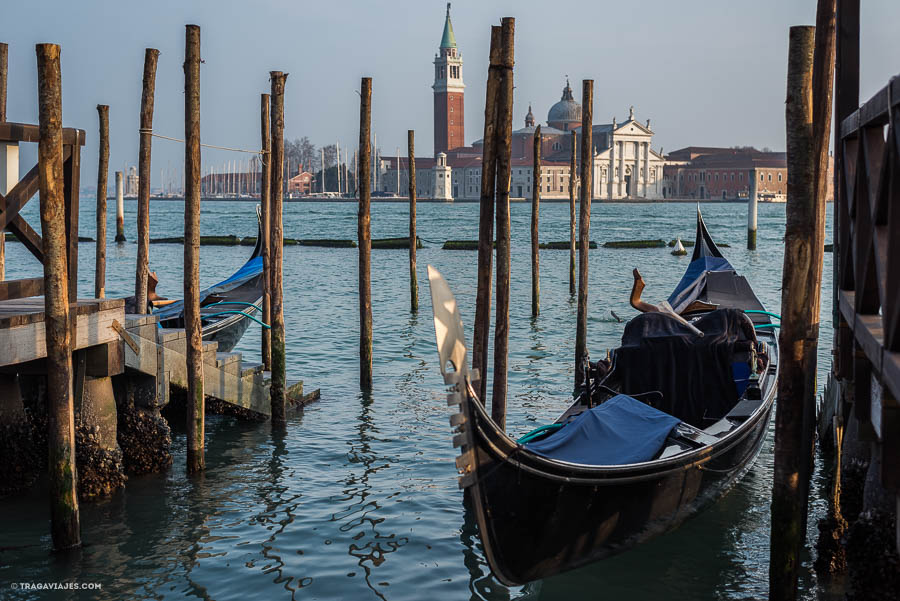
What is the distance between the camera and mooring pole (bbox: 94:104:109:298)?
6.45 meters

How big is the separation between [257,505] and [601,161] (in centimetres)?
6469

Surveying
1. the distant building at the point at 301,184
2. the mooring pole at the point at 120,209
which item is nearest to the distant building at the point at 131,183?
the distant building at the point at 301,184

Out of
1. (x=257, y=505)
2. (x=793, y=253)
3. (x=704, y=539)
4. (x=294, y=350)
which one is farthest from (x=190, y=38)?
(x=294, y=350)

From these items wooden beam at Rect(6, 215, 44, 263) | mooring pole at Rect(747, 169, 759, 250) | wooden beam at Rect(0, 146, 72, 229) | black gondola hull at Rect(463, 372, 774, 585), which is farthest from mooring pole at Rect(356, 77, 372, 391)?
mooring pole at Rect(747, 169, 759, 250)

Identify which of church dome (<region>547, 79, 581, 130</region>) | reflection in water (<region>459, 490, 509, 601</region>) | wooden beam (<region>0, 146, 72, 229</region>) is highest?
church dome (<region>547, 79, 581, 130</region>)

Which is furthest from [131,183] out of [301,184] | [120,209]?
[120,209]

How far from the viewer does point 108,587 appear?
10.8 feet

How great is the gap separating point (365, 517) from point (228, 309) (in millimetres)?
3440

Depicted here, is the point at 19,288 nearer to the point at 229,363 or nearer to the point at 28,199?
the point at 28,199

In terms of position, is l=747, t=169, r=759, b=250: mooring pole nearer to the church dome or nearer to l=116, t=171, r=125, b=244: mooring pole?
l=116, t=171, r=125, b=244: mooring pole

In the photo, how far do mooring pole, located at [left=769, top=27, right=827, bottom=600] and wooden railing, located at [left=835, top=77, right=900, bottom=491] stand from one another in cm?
15

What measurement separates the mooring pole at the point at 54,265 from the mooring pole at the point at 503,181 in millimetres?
1837

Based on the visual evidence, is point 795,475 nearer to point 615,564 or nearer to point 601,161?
point 615,564

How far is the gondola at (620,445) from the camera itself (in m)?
2.76
